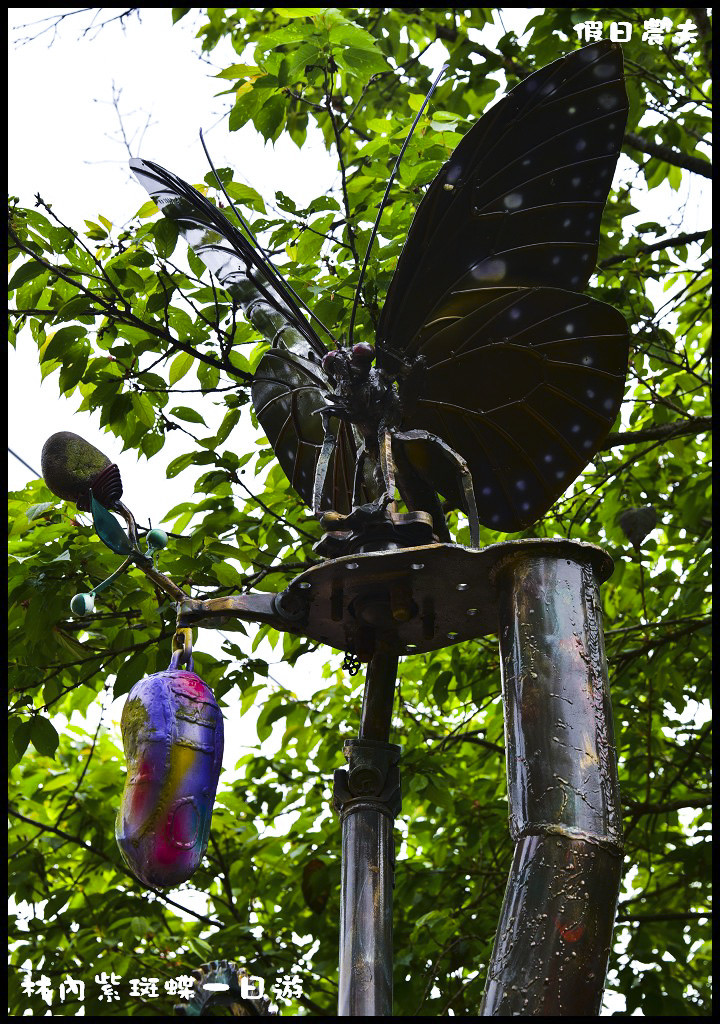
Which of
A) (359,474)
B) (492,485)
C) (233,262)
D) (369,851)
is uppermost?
(233,262)

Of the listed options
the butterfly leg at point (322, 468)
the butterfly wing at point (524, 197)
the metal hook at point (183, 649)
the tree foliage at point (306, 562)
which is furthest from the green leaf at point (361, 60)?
the metal hook at point (183, 649)

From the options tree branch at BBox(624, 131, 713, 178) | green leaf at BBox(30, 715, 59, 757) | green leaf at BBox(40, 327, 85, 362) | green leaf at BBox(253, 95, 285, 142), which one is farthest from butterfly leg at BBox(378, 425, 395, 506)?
tree branch at BBox(624, 131, 713, 178)

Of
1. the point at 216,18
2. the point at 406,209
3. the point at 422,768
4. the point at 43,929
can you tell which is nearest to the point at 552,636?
the point at 422,768

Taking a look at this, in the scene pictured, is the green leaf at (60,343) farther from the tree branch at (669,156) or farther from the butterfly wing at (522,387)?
the tree branch at (669,156)

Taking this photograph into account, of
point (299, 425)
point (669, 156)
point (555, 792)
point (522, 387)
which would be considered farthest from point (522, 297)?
point (669, 156)

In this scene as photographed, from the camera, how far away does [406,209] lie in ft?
18.8

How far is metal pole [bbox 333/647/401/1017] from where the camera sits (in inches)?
116

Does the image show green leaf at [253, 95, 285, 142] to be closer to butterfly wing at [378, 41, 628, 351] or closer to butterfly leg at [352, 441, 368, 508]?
butterfly wing at [378, 41, 628, 351]

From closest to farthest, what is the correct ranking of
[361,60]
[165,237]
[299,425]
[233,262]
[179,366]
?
[299,425]
[233,262]
[165,237]
[361,60]
[179,366]

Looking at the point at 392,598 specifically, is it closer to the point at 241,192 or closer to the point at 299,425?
the point at 299,425

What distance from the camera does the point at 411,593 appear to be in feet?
10.1

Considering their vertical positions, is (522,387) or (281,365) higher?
(281,365)

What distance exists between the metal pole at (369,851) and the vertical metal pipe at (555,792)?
0.42m

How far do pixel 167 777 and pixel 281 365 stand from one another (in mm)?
1856
